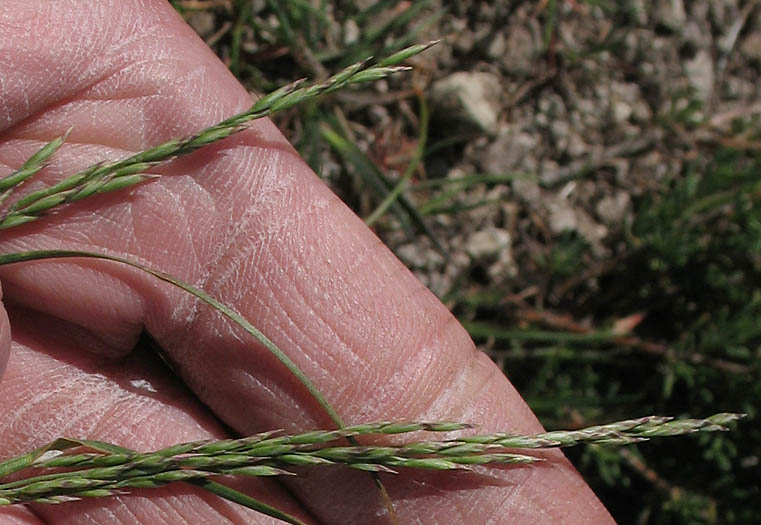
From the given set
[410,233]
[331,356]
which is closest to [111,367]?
[331,356]

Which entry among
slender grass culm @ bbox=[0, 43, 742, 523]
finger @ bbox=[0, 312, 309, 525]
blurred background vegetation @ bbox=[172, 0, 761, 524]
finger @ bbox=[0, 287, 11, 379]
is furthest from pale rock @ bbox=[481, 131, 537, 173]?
finger @ bbox=[0, 287, 11, 379]

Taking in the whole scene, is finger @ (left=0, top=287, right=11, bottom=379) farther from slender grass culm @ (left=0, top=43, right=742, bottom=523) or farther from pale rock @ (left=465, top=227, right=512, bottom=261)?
pale rock @ (left=465, top=227, right=512, bottom=261)

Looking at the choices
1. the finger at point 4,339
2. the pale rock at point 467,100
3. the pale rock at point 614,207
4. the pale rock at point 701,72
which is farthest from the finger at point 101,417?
the pale rock at point 701,72

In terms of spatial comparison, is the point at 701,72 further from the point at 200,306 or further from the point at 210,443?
the point at 210,443

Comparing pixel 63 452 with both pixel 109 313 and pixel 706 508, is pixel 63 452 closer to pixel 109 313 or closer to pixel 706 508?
pixel 109 313

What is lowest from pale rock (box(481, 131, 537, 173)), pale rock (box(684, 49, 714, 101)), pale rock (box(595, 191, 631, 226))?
pale rock (box(595, 191, 631, 226))

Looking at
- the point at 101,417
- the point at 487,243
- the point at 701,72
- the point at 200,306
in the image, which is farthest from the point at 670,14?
the point at 101,417
